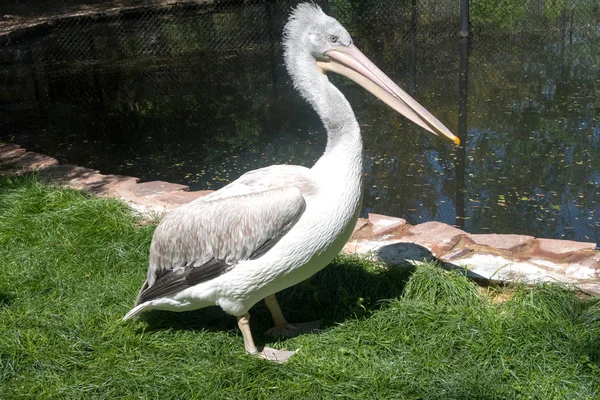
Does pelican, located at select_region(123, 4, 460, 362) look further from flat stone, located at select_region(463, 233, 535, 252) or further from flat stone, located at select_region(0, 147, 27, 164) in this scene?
flat stone, located at select_region(0, 147, 27, 164)

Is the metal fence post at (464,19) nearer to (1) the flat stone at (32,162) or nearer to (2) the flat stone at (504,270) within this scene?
(1) the flat stone at (32,162)

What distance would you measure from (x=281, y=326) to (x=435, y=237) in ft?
4.03

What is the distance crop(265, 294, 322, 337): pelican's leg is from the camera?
11.2 feet

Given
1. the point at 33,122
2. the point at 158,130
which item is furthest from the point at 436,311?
the point at 33,122

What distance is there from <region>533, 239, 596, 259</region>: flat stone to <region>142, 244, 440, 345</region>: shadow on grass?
633 mm

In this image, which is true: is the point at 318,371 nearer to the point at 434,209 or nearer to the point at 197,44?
the point at 434,209

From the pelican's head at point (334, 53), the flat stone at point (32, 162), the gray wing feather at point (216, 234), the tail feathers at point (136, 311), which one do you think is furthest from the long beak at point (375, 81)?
the flat stone at point (32, 162)

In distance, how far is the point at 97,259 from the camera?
412 centimetres

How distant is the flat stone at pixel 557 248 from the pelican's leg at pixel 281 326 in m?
1.38

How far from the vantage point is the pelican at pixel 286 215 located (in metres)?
2.93

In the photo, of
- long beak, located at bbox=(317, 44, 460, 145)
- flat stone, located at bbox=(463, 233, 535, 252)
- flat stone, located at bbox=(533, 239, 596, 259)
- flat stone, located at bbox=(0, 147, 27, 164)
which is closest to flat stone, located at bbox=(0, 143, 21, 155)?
flat stone, located at bbox=(0, 147, 27, 164)

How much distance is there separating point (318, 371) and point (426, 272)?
2.94 feet

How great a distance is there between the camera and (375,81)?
10.3 ft

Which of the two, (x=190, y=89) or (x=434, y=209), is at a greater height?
(x=190, y=89)
